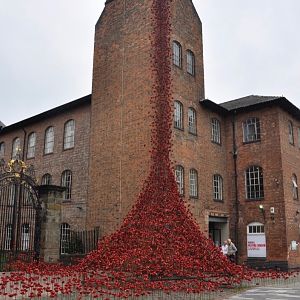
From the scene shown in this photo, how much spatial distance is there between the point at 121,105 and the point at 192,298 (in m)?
12.4

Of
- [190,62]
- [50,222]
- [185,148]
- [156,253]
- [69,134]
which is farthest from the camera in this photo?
[69,134]

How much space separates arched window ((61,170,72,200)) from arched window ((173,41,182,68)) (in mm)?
8352

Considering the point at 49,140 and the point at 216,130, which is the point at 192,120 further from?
the point at 49,140

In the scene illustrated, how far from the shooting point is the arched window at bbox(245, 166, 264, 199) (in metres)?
21.9

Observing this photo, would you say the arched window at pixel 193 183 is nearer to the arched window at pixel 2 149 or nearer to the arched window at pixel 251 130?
the arched window at pixel 251 130

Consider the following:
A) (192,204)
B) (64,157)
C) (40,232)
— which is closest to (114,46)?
(64,157)

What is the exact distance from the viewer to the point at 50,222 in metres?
15.2

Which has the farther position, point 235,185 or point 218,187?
point 235,185

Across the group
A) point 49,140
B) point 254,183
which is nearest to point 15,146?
point 49,140

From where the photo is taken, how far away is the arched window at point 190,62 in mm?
21375

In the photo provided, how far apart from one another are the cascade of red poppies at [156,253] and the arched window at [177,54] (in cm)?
83

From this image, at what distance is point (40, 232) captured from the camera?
1524 centimetres

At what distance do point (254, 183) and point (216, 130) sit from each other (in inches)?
141

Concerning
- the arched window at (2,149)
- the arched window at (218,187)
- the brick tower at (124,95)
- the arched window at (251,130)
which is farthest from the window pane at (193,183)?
the arched window at (2,149)
